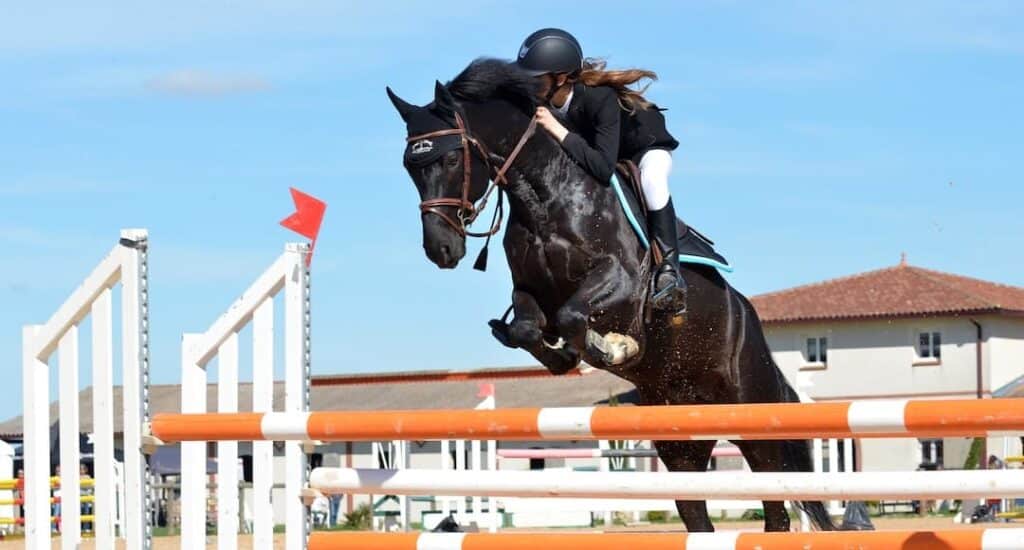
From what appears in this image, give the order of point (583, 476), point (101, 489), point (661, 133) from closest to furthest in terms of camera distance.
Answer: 1. point (583, 476)
2. point (101, 489)
3. point (661, 133)

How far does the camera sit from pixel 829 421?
3578 millimetres

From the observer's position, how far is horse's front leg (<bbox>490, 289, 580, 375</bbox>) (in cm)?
612

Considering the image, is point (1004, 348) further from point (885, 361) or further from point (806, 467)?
point (806, 467)

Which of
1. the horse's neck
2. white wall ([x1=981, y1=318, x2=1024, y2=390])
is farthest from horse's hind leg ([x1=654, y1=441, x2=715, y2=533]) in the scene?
white wall ([x1=981, y1=318, x2=1024, y2=390])

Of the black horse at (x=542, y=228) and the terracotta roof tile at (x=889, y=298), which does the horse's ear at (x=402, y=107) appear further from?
the terracotta roof tile at (x=889, y=298)

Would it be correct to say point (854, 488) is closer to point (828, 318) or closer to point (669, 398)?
point (669, 398)

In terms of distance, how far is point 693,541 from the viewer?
368cm

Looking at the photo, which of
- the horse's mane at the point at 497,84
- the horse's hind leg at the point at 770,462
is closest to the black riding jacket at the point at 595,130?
the horse's mane at the point at 497,84

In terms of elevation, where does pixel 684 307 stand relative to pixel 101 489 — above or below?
above

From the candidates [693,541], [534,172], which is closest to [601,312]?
[534,172]

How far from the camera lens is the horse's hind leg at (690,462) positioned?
6605mm

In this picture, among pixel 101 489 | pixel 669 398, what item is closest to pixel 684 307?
pixel 669 398

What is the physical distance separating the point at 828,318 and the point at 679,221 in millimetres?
41465

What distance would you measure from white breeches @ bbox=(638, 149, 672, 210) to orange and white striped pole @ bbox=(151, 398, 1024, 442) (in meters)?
2.37
